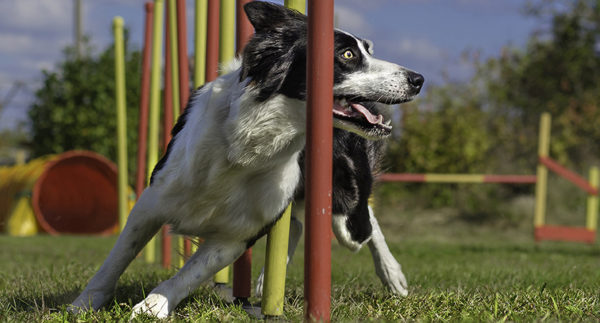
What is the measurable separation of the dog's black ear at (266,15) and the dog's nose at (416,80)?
20.5 inches

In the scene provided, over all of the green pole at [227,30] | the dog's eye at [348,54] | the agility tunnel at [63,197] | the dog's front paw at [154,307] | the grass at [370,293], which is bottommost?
the agility tunnel at [63,197]

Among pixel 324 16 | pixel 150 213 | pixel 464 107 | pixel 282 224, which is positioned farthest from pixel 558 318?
pixel 464 107

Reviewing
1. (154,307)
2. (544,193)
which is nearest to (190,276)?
(154,307)

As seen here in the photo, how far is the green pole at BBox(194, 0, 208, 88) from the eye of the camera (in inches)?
147

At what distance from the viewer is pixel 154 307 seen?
2477mm

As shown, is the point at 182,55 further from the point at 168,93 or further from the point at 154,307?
the point at 154,307

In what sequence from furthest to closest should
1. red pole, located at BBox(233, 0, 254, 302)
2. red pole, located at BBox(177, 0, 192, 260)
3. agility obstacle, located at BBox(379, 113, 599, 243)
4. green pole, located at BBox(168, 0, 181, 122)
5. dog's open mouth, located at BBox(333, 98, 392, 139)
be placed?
agility obstacle, located at BBox(379, 113, 599, 243) < green pole, located at BBox(168, 0, 181, 122) < red pole, located at BBox(177, 0, 192, 260) < red pole, located at BBox(233, 0, 254, 302) < dog's open mouth, located at BBox(333, 98, 392, 139)

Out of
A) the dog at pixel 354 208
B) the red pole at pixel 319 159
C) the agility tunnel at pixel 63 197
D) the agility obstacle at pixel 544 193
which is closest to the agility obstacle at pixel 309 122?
the red pole at pixel 319 159

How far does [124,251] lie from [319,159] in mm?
1251

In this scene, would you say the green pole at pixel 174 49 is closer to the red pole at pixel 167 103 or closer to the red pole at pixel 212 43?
the red pole at pixel 167 103

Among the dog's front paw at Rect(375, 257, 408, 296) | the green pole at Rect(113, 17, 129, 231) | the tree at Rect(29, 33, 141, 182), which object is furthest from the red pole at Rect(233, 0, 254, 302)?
the tree at Rect(29, 33, 141, 182)

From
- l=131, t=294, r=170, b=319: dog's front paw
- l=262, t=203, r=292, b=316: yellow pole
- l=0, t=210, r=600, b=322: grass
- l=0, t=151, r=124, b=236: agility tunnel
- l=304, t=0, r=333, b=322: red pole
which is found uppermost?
l=304, t=0, r=333, b=322: red pole

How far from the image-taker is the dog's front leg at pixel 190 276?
8.16ft

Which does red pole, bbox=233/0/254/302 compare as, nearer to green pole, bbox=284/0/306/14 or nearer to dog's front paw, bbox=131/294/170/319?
green pole, bbox=284/0/306/14
